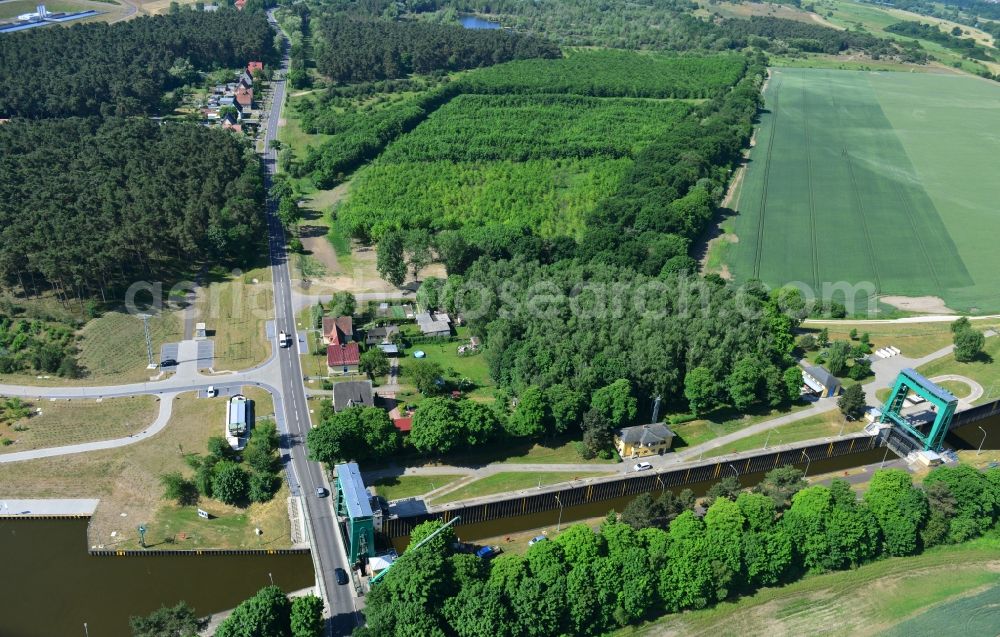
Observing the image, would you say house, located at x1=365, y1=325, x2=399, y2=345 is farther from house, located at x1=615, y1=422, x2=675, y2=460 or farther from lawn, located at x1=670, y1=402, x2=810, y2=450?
lawn, located at x1=670, y1=402, x2=810, y2=450

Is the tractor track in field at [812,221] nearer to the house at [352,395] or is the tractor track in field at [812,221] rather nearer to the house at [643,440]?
the house at [643,440]

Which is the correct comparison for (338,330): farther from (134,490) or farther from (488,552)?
(488,552)

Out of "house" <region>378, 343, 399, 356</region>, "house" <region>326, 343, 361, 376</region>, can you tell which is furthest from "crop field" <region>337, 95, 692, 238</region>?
"house" <region>326, 343, 361, 376</region>

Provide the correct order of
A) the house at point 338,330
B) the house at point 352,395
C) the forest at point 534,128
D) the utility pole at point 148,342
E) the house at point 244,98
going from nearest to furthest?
the house at point 352,395
the utility pole at point 148,342
the house at point 338,330
the forest at point 534,128
the house at point 244,98

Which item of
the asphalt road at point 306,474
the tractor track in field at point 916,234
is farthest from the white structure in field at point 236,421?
the tractor track in field at point 916,234

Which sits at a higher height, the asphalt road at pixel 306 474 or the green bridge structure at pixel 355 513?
the green bridge structure at pixel 355 513

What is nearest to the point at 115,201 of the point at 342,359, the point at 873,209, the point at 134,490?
the point at 342,359

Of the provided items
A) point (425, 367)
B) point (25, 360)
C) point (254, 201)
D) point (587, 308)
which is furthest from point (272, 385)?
point (254, 201)
